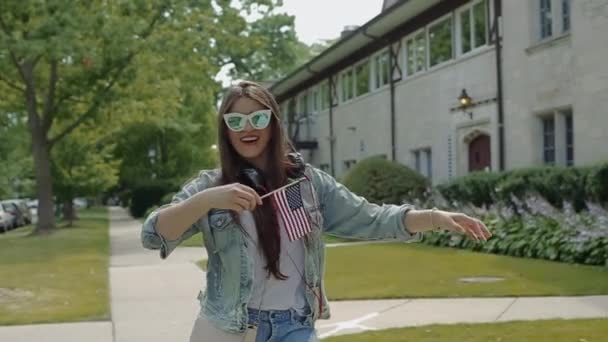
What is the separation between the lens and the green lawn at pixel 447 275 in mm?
10164

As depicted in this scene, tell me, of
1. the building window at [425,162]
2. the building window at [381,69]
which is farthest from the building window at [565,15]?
the building window at [381,69]

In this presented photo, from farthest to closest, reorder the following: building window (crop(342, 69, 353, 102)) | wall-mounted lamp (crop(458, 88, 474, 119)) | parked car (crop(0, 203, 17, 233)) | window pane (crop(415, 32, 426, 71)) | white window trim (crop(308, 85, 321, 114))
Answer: white window trim (crop(308, 85, 321, 114)), parked car (crop(0, 203, 17, 233)), building window (crop(342, 69, 353, 102)), window pane (crop(415, 32, 426, 71)), wall-mounted lamp (crop(458, 88, 474, 119))

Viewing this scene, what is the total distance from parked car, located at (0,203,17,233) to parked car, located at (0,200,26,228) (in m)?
0.21

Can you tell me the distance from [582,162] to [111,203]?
76162 mm

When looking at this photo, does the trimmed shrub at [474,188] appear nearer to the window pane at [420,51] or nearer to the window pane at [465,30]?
the window pane at [465,30]

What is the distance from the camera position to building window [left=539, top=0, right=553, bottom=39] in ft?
57.6

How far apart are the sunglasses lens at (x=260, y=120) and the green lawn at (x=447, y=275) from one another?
709 centimetres

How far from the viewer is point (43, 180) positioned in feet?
88.4

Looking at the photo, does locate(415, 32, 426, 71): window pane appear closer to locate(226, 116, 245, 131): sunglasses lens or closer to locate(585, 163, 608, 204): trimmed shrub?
locate(585, 163, 608, 204): trimmed shrub

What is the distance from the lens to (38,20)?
22.9 metres

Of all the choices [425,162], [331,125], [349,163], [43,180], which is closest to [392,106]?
[425,162]

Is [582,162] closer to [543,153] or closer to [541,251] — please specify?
[543,153]

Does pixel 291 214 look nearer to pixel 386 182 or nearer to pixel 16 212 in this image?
pixel 386 182

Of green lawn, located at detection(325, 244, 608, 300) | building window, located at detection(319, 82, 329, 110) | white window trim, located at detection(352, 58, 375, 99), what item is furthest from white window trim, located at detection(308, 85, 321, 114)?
green lawn, located at detection(325, 244, 608, 300)
